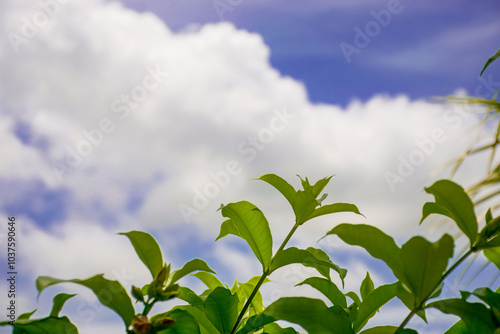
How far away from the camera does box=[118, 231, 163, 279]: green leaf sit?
0.69 meters

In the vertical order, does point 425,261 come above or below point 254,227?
below

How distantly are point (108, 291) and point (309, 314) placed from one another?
31cm

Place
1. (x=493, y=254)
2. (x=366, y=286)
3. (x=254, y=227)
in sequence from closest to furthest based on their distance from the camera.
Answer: (x=493, y=254) < (x=254, y=227) < (x=366, y=286)

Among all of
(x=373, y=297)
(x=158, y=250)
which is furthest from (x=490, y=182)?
(x=158, y=250)

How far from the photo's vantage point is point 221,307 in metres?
0.78

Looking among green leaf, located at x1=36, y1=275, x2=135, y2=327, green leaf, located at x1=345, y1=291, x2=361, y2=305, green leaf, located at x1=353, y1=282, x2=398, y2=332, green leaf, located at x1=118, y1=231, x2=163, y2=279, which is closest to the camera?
green leaf, located at x1=36, y1=275, x2=135, y2=327

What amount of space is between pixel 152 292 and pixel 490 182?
11.7 feet

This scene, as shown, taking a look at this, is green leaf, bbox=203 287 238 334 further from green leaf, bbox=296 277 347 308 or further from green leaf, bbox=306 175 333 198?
green leaf, bbox=306 175 333 198

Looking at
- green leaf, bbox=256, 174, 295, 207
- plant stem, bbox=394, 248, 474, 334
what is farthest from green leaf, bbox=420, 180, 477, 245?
green leaf, bbox=256, 174, 295, 207

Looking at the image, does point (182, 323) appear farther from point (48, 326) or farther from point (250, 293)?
point (250, 293)

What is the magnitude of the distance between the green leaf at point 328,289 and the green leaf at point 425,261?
208 millimetres

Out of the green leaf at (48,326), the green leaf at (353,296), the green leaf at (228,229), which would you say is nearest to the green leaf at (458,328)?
the green leaf at (353,296)

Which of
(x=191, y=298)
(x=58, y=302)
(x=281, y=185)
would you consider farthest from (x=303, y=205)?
(x=58, y=302)

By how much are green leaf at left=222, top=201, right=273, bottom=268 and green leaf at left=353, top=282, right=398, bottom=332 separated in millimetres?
200
